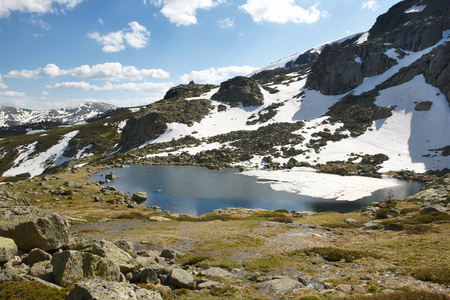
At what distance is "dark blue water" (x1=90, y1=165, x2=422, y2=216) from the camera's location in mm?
52438

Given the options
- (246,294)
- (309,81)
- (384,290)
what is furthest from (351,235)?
(309,81)

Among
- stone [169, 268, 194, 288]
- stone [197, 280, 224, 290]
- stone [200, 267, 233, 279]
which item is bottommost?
stone [200, 267, 233, 279]

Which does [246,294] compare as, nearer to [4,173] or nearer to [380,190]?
[380,190]

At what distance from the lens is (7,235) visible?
12.7m

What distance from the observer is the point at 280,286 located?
13797 millimetres

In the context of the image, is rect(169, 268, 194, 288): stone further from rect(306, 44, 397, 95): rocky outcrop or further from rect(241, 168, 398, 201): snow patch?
rect(306, 44, 397, 95): rocky outcrop

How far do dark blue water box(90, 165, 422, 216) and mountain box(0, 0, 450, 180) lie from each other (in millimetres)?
12475

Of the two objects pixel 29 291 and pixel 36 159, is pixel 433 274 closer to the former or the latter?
pixel 29 291

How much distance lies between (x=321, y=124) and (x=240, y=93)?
71.6 metres

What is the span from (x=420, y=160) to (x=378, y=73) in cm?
8187

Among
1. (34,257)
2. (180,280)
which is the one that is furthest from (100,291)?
(34,257)

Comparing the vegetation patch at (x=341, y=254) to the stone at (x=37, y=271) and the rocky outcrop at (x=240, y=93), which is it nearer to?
the stone at (x=37, y=271)

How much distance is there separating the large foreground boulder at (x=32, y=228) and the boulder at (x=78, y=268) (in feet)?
14.4

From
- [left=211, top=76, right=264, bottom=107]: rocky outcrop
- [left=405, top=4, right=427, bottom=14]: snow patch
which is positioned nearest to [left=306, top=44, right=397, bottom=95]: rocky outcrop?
[left=211, top=76, right=264, bottom=107]: rocky outcrop
